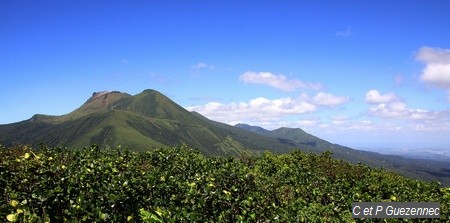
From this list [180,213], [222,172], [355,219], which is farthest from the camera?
[222,172]

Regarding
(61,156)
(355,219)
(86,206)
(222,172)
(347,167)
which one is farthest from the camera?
(347,167)

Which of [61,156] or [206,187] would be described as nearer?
[206,187]

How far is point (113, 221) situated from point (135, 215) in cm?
159

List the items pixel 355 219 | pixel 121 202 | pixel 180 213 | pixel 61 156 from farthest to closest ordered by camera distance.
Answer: pixel 61 156 → pixel 355 219 → pixel 121 202 → pixel 180 213

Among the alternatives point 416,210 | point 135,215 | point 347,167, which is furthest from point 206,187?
point 347,167

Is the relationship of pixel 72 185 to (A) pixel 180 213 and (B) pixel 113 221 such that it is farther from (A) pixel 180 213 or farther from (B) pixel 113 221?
(A) pixel 180 213

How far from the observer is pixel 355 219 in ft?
47.1

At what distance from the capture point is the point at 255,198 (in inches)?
518

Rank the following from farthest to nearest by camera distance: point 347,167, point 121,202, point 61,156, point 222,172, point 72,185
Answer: point 347,167 < point 61,156 < point 222,172 < point 72,185 < point 121,202

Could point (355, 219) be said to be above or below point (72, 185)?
below

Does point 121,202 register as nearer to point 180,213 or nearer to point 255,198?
point 180,213

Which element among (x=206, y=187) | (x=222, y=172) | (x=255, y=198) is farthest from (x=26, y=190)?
(x=222, y=172)

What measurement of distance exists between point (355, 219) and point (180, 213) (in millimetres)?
8750

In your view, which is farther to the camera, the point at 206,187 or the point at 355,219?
the point at 355,219
